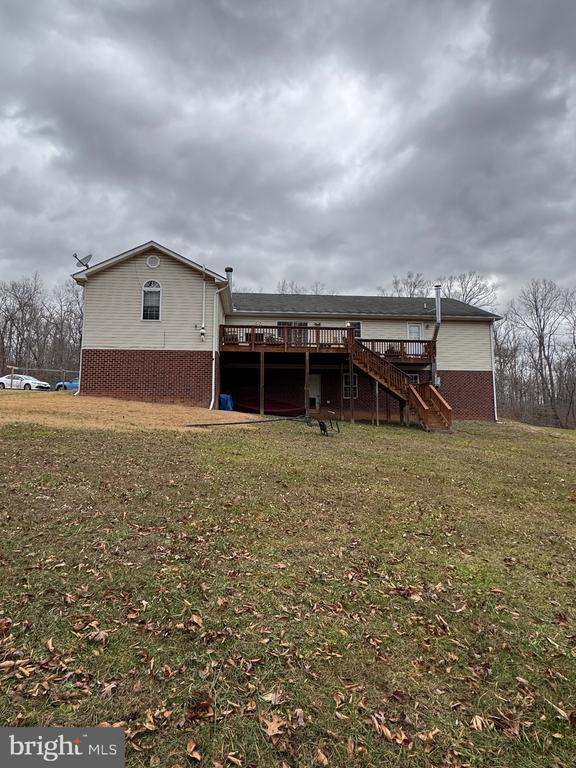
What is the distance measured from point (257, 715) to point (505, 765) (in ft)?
4.41

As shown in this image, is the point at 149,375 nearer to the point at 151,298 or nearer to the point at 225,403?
the point at 151,298

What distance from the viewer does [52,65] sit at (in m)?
12.4

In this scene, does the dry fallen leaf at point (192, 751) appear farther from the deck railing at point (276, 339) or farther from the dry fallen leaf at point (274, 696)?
the deck railing at point (276, 339)

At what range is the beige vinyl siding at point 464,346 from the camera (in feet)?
69.7

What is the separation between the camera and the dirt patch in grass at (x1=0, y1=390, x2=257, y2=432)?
10.6 meters

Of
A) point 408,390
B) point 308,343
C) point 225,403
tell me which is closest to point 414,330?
point 408,390

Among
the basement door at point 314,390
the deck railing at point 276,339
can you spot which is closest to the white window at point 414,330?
the deck railing at point 276,339

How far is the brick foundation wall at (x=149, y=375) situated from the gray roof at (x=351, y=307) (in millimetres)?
5694

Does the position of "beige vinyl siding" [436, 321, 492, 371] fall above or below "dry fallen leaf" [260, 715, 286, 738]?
above

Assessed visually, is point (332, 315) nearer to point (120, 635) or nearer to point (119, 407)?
point (119, 407)

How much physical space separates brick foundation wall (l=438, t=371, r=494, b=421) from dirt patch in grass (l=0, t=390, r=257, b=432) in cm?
1271

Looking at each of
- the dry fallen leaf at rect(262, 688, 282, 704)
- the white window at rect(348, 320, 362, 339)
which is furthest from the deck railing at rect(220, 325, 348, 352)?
the dry fallen leaf at rect(262, 688, 282, 704)

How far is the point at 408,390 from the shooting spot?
1606 cm

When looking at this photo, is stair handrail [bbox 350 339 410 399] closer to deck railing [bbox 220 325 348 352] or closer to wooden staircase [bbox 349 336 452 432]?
wooden staircase [bbox 349 336 452 432]
